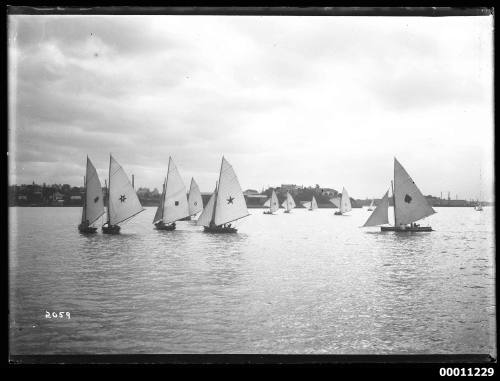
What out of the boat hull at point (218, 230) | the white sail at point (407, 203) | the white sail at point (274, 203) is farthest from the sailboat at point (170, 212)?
the white sail at point (407, 203)

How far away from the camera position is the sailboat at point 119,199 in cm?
1321

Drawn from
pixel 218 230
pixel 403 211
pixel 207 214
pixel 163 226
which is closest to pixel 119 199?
pixel 163 226

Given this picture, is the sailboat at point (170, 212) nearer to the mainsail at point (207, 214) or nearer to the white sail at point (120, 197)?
the mainsail at point (207, 214)

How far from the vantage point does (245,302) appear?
11.7m

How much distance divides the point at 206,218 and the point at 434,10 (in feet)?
57.7

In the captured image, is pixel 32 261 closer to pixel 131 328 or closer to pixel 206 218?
pixel 131 328

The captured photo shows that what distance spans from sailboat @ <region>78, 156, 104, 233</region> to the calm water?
5.58 ft

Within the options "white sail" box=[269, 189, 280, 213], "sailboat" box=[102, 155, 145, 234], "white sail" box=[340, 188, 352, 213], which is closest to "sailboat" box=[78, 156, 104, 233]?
"sailboat" box=[102, 155, 145, 234]

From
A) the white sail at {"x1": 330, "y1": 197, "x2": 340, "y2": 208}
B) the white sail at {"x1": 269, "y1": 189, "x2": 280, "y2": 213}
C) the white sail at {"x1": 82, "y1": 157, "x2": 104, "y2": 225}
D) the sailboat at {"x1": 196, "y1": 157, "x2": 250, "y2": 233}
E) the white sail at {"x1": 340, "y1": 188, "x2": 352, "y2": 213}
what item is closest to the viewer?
the white sail at {"x1": 82, "y1": 157, "x2": 104, "y2": 225}

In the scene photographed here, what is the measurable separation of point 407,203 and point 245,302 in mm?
11357

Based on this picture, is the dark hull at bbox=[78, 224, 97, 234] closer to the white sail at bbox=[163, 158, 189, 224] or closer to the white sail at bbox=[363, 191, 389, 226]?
the white sail at bbox=[163, 158, 189, 224]

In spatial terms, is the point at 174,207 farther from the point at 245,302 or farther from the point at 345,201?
the point at 245,302

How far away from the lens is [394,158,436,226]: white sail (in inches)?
572

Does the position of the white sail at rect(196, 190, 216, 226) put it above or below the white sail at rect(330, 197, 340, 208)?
below
